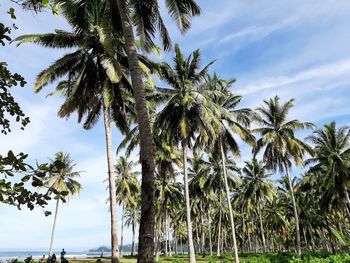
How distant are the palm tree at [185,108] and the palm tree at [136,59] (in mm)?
10571

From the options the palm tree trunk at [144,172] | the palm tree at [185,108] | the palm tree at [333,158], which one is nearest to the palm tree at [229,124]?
the palm tree at [185,108]

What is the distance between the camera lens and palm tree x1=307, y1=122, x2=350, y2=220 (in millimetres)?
35156

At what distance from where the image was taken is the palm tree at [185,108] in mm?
24766

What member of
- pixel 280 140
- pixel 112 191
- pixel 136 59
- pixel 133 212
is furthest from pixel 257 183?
pixel 136 59

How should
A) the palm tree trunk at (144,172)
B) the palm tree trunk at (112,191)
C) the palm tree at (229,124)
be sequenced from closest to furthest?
1. the palm tree trunk at (144,172)
2. the palm tree trunk at (112,191)
3. the palm tree at (229,124)

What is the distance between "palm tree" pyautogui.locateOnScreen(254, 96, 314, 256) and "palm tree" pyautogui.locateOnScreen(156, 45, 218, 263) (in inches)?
504

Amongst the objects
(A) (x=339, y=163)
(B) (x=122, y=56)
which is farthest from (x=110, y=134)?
(A) (x=339, y=163)

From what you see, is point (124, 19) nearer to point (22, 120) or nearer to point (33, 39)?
point (22, 120)

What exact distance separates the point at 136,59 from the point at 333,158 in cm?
3239

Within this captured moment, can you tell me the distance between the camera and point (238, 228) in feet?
292

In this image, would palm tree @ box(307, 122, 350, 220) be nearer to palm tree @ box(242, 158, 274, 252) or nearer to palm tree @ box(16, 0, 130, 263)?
palm tree @ box(242, 158, 274, 252)

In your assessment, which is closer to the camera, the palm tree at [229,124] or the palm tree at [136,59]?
the palm tree at [136,59]

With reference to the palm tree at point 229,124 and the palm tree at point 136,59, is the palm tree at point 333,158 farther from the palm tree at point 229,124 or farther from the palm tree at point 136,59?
the palm tree at point 136,59

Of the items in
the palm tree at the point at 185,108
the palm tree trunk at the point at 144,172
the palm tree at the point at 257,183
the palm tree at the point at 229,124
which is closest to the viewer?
the palm tree trunk at the point at 144,172
